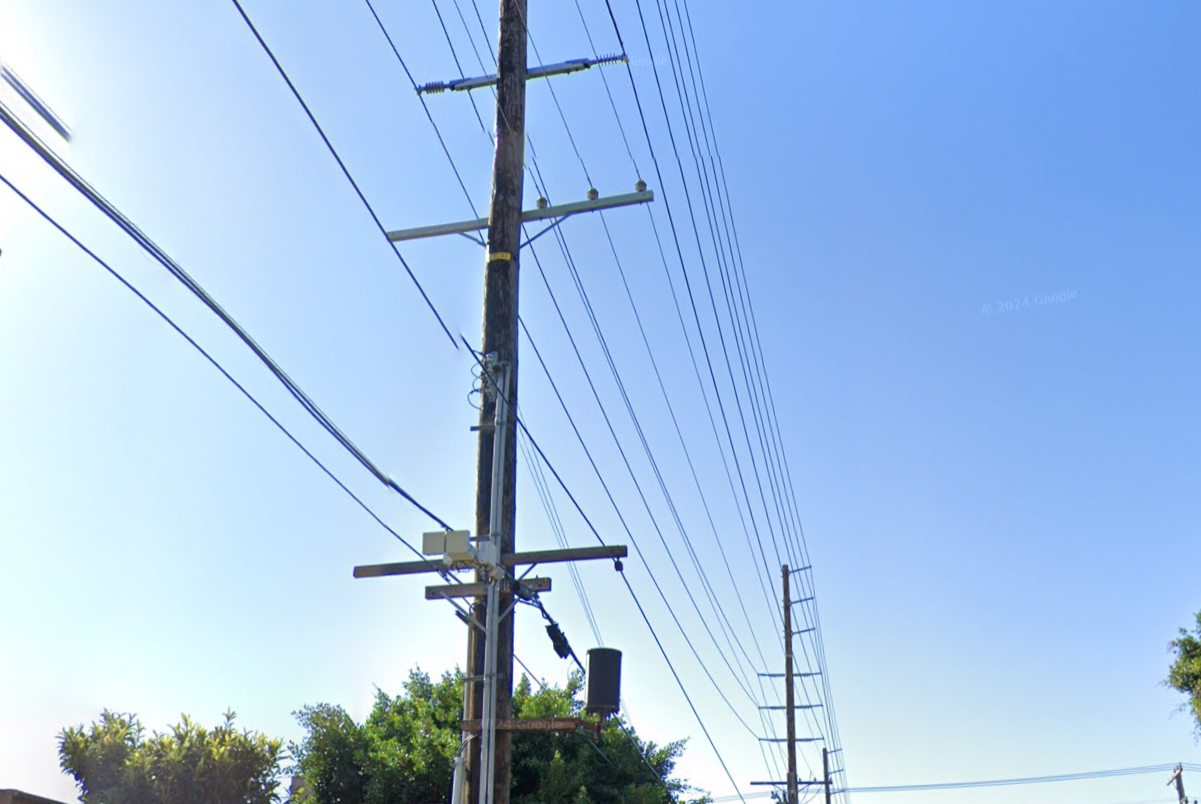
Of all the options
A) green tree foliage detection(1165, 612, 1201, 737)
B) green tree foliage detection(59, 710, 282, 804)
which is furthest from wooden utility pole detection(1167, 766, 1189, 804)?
green tree foliage detection(59, 710, 282, 804)

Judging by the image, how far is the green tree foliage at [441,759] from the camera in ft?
80.5

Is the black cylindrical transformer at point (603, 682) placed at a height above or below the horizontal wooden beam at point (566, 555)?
below

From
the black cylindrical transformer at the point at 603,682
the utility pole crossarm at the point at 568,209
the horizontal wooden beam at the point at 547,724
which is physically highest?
the utility pole crossarm at the point at 568,209

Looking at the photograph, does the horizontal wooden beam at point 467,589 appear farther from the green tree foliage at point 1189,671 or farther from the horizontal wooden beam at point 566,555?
the green tree foliage at point 1189,671

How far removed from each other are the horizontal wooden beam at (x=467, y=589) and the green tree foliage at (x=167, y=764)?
11.6 meters

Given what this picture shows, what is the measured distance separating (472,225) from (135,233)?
6.63 metres

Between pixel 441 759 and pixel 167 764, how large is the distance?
564cm

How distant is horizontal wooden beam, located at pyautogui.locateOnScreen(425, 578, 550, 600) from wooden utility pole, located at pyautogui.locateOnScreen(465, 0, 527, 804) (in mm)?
199

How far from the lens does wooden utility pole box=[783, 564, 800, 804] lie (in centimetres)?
3494

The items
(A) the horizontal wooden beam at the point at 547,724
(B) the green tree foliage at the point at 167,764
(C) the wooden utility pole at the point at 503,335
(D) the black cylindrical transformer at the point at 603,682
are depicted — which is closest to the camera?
(C) the wooden utility pole at the point at 503,335

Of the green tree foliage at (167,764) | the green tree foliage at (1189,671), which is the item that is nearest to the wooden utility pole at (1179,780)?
the green tree foliage at (1189,671)

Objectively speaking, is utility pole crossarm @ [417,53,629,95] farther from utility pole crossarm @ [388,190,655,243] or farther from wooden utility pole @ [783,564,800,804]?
wooden utility pole @ [783,564,800,804]

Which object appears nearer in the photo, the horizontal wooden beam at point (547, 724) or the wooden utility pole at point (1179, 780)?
the horizontal wooden beam at point (547, 724)

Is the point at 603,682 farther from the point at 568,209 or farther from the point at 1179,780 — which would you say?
the point at 1179,780
